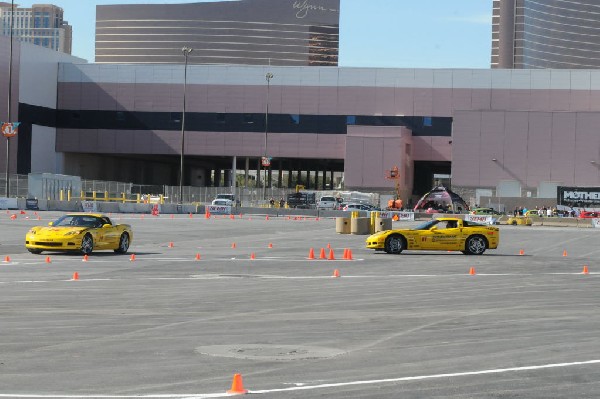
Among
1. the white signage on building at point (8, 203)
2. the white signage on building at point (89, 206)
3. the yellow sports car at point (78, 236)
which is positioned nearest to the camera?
the yellow sports car at point (78, 236)

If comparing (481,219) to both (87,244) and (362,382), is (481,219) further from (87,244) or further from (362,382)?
(362,382)

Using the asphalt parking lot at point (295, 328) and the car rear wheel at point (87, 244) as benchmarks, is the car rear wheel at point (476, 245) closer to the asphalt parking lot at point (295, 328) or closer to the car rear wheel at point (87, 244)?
the asphalt parking lot at point (295, 328)

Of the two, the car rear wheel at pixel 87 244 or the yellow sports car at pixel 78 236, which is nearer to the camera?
the yellow sports car at pixel 78 236

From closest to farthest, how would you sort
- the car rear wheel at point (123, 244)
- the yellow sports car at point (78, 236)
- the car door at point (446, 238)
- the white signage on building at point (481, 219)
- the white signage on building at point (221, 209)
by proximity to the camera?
the yellow sports car at point (78, 236) → the car rear wheel at point (123, 244) → the car door at point (446, 238) → the white signage on building at point (481, 219) → the white signage on building at point (221, 209)

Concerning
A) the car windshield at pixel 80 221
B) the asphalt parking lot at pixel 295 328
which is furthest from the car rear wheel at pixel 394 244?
the car windshield at pixel 80 221

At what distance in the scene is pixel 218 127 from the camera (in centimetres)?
10575

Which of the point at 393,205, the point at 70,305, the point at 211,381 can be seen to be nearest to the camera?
the point at 211,381

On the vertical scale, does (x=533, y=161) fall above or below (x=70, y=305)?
above

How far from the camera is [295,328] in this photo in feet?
52.0

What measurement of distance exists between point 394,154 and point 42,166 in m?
33.9

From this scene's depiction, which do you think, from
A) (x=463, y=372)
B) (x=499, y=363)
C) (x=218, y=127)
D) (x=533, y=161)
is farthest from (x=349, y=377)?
(x=218, y=127)

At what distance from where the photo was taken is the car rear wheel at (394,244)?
3678 centimetres

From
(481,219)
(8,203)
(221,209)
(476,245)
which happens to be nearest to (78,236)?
(476,245)

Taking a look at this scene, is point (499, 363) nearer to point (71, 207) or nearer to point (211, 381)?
point (211, 381)
